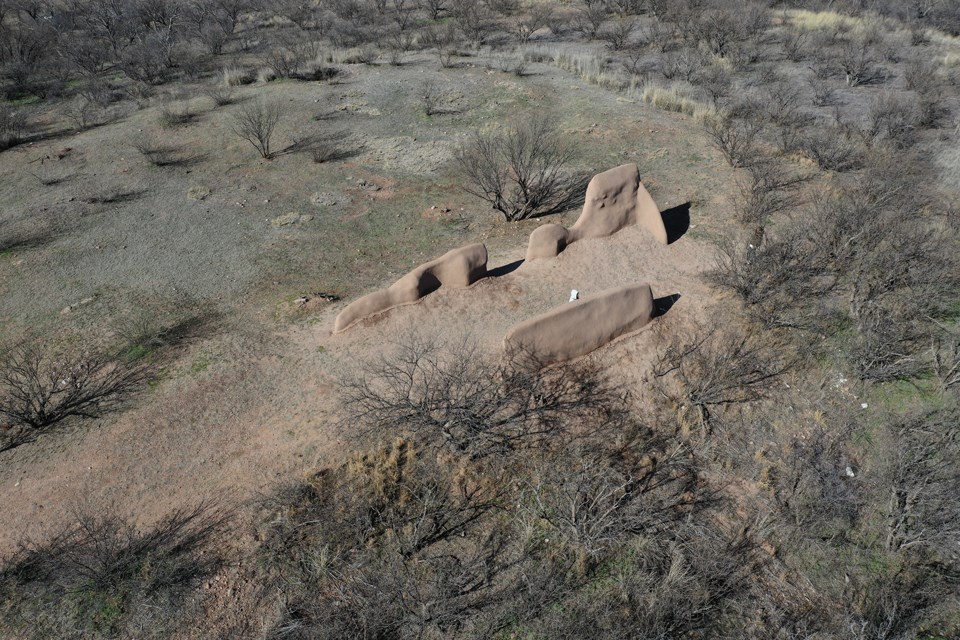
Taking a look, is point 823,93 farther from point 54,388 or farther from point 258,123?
point 54,388

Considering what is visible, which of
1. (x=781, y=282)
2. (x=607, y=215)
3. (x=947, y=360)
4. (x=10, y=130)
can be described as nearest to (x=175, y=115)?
(x=10, y=130)

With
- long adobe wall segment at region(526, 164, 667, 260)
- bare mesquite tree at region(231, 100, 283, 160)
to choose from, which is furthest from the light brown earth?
bare mesquite tree at region(231, 100, 283, 160)

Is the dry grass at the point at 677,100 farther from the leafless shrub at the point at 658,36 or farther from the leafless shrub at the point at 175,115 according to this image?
the leafless shrub at the point at 175,115

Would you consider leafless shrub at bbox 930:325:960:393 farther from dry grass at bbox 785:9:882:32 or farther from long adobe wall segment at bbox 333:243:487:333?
dry grass at bbox 785:9:882:32

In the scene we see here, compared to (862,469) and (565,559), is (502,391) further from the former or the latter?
(862,469)

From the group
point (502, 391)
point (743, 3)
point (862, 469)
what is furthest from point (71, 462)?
point (743, 3)

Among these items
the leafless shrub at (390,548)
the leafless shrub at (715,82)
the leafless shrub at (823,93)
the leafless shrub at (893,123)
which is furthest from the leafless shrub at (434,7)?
the leafless shrub at (390,548)
